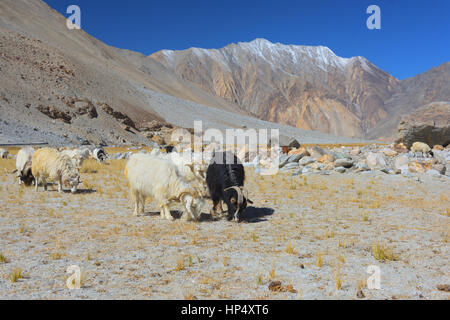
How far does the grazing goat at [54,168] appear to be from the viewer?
12234mm

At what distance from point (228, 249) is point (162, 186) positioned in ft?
9.79

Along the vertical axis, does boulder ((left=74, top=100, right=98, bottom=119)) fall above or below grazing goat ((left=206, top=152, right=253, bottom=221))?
above

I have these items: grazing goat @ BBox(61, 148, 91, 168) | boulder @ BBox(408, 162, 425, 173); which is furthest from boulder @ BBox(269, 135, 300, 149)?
grazing goat @ BBox(61, 148, 91, 168)

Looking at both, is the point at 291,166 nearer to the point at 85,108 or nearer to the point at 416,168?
the point at 416,168

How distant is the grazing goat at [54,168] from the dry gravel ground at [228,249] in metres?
1.05

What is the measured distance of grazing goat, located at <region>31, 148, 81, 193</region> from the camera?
12.2 m

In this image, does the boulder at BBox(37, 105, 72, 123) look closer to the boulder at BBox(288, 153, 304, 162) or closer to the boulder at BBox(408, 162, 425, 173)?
the boulder at BBox(288, 153, 304, 162)

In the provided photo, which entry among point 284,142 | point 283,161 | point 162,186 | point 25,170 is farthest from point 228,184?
point 284,142

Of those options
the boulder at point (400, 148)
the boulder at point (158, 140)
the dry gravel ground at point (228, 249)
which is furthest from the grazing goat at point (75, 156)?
the boulder at point (158, 140)

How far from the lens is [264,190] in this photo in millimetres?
Answer: 13781

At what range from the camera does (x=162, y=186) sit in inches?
336

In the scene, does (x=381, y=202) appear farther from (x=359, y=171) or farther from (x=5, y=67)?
(x=5, y=67)

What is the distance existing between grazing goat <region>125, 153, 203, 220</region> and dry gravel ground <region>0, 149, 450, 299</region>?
42 centimetres
